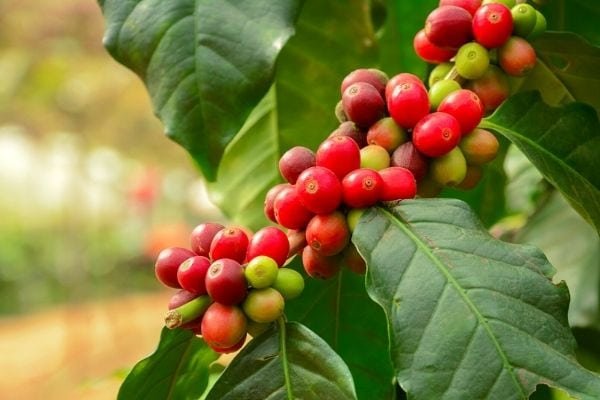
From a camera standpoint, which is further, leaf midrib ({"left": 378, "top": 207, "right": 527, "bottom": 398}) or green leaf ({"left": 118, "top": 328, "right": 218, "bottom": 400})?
green leaf ({"left": 118, "top": 328, "right": 218, "bottom": 400})

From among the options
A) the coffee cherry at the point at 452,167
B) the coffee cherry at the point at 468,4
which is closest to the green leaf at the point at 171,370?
the coffee cherry at the point at 452,167

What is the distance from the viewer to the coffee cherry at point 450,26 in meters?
0.66

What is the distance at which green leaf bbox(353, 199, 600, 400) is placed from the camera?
0.52m

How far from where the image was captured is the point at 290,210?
1.98 ft

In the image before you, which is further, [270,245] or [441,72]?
→ [441,72]

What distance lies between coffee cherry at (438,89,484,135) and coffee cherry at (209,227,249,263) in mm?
165

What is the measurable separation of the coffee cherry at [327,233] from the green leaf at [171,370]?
128 mm

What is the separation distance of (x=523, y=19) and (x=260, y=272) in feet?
0.92

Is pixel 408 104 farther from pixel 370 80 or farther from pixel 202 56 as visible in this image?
pixel 202 56

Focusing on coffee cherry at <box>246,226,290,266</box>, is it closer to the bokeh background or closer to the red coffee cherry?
the red coffee cherry

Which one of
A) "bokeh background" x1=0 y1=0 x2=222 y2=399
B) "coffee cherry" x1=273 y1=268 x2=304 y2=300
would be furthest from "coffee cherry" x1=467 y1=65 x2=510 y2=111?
"bokeh background" x1=0 y1=0 x2=222 y2=399

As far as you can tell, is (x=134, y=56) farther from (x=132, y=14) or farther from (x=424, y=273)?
(x=424, y=273)

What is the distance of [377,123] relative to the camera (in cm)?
63

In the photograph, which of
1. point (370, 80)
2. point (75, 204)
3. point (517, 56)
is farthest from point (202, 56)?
point (75, 204)
